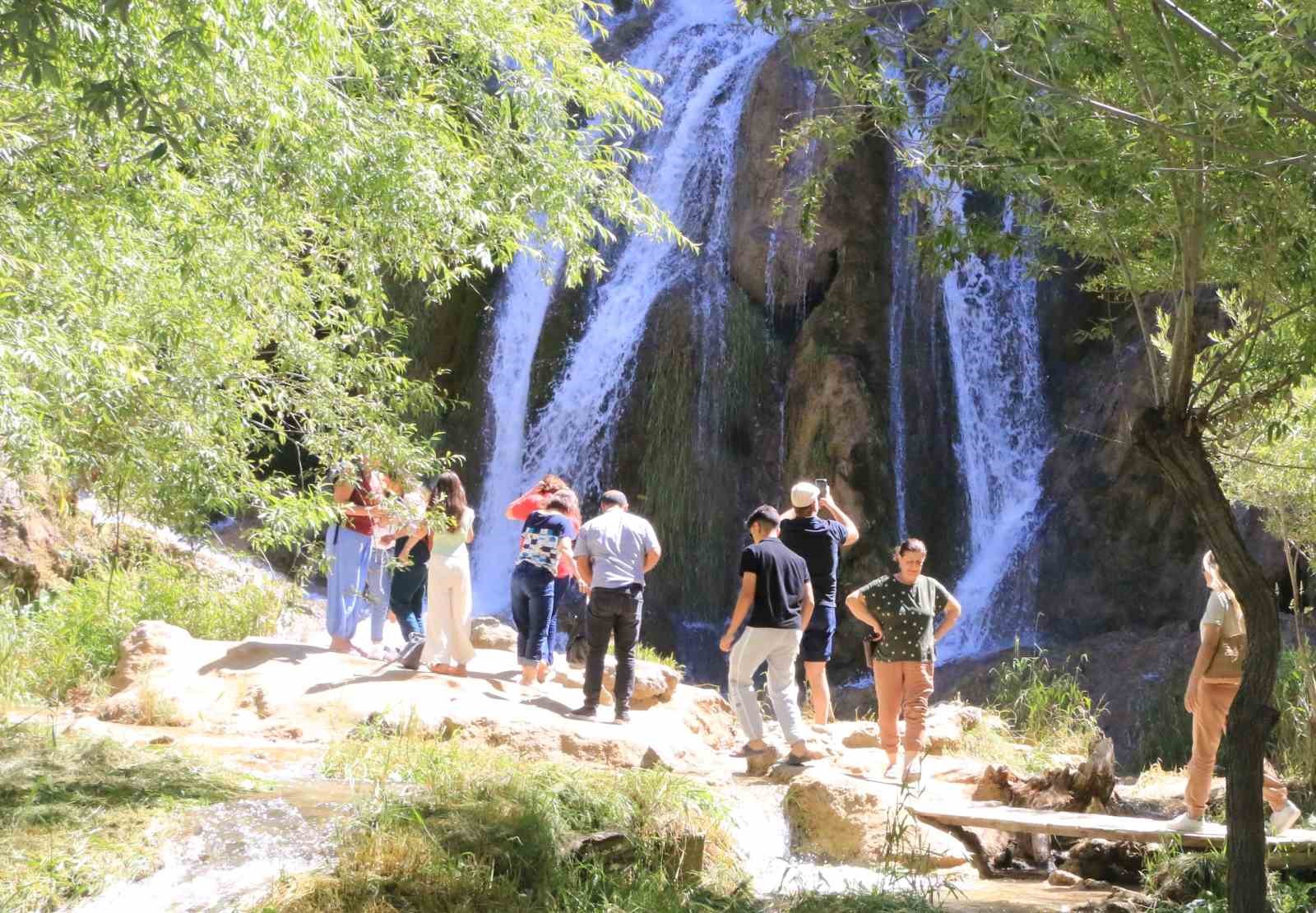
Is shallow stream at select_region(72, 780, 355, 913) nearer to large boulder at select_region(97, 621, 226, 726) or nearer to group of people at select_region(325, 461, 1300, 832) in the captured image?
group of people at select_region(325, 461, 1300, 832)

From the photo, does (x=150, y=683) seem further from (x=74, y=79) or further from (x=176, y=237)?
(x=74, y=79)

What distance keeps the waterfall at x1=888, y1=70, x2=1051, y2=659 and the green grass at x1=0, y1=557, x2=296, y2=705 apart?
8.53 meters

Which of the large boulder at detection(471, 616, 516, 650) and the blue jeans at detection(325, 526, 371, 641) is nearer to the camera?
the blue jeans at detection(325, 526, 371, 641)

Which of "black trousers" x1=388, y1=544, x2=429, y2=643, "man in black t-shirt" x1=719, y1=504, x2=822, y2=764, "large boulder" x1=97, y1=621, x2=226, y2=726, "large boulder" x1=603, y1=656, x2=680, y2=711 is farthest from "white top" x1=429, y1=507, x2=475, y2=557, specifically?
"man in black t-shirt" x1=719, y1=504, x2=822, y2=764

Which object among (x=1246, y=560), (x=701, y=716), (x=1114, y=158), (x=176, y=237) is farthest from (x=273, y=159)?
(x=701, y=716)

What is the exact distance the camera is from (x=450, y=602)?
9414 millimetres

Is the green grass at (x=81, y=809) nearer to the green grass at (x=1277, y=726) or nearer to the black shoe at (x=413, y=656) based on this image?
the black shoe at (x=413, y=656)

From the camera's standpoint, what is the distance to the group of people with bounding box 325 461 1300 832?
702 cm

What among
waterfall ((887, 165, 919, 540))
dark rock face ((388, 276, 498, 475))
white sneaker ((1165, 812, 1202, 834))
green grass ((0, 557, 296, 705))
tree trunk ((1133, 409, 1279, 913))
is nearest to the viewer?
tree trunk ((1133, 409, 1279, 913))

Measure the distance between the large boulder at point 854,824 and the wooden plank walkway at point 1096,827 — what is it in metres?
0.15

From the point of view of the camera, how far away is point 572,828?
6.07m

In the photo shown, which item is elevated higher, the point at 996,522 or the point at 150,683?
the point at 996,522

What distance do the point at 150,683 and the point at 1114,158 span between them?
6.83m

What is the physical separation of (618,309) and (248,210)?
12.3m
